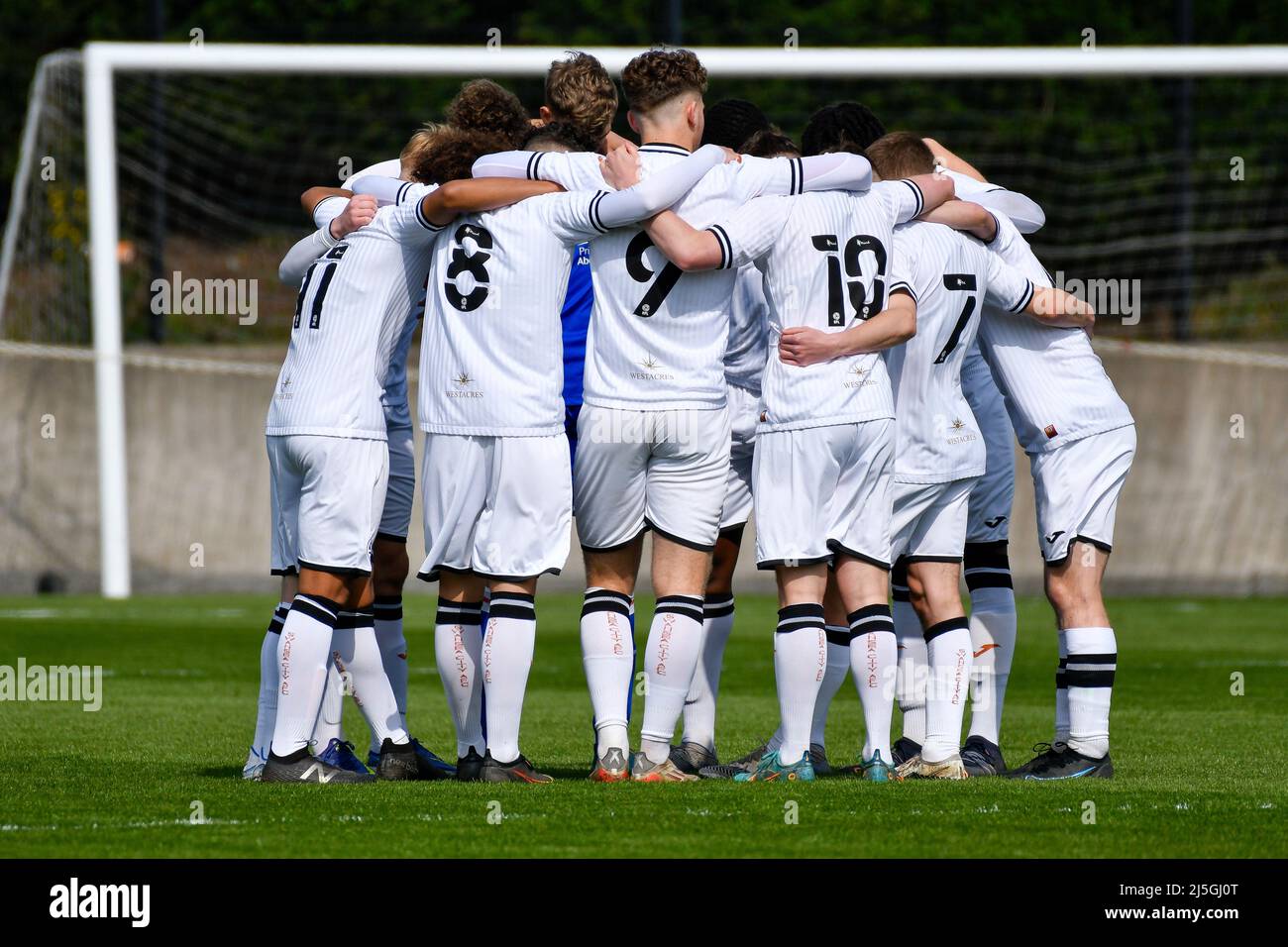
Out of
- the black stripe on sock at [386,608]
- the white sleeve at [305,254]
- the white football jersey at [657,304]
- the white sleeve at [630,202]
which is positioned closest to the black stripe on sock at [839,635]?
the white football jersey at [657,304]

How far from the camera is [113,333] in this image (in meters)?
15.9

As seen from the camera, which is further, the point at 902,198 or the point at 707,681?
the point at 707,681

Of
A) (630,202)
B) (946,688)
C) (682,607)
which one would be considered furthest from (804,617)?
(630,202)

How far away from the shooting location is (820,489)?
6242 mm

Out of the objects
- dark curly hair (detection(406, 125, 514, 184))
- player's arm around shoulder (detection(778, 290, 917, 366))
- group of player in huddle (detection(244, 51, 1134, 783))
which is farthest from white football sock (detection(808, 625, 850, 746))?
dark curly hair (detection(406, 125, 514, 184))

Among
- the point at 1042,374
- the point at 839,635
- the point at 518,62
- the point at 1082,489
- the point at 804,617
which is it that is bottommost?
the point at 839,635

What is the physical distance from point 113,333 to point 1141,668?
9.08m

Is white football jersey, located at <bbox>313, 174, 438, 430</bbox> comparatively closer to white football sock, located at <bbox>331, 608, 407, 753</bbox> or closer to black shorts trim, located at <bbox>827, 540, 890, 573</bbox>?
white football sock, located at <bbox>331, 608, 407, 753</bbox>

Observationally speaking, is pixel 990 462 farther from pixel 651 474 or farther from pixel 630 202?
pixel 630 202

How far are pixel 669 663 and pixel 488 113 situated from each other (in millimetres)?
2005

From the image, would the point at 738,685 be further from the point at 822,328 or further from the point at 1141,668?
the point at 822,328

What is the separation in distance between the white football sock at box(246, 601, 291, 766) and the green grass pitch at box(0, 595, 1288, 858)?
0.62 feet

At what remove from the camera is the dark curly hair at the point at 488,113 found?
6.50m
